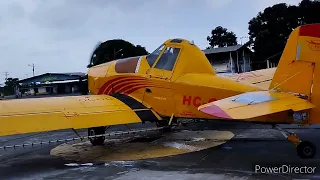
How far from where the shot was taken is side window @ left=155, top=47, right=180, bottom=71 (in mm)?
9320

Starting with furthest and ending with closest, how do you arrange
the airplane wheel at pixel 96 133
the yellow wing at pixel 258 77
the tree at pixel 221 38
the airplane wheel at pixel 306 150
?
the tree at pixel 221 38 → the yellow wing at pixel 258 77 → the airplane wheel at pixel 96 133 → the airplane wheel at pixel 306 150

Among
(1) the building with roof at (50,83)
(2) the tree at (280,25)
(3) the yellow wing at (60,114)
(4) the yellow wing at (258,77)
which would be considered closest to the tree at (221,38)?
(2) the tree at (280,25)

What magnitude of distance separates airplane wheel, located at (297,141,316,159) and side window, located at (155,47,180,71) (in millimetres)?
3765

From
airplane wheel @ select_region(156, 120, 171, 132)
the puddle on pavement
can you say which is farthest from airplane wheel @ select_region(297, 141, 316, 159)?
airplane wheel @ select_region(156, 120, 171, 132)

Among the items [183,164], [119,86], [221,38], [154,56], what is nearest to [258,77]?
[154,56]

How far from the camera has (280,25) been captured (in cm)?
4906

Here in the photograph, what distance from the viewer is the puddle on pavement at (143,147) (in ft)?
27.3

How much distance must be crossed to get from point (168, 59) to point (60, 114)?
3.13m

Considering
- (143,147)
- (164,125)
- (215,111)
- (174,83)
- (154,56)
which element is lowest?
(143,147)

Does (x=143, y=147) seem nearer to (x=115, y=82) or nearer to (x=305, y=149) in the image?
(x=115, y=82)

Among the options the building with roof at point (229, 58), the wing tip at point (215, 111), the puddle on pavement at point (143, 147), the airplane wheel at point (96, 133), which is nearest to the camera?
the wing tip at point (215, 111)

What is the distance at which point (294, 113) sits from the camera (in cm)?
678

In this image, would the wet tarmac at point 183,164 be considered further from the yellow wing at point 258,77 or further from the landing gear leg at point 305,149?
the yellow wing at point 258,77

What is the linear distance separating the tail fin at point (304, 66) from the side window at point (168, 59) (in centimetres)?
301
